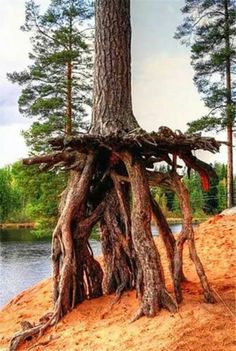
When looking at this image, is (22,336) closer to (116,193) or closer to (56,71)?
(116,193)

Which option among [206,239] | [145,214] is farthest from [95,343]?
[206,239]

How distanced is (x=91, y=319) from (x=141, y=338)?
2.88 ft

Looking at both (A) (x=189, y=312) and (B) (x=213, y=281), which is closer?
(A) (x=189, y=312)

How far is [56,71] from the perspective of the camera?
17.5 m

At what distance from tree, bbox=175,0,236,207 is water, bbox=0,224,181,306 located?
248 inches

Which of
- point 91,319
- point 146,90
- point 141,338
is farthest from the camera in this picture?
point 146,90

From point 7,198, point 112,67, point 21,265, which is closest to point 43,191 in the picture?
point 21,265

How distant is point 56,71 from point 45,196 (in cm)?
501

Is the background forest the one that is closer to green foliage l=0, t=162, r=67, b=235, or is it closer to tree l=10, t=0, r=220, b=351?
green foliage l=0, t=162, r=67, b=235

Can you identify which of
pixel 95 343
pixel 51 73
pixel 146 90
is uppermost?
pixel 51 73

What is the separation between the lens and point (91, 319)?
4523 millimetres

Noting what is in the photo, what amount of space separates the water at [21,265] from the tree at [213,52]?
6.30m

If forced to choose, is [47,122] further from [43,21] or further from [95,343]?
[95,343]

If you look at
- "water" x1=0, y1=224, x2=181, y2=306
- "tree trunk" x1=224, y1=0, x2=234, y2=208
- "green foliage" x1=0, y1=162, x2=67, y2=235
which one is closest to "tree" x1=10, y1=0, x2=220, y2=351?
"water" x1=0, y1=224, x2=181, y2=306
